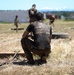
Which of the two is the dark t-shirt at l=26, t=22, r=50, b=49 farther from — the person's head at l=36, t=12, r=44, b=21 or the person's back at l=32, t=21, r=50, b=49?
the person's head at l=36, t=12, r=44, b=21

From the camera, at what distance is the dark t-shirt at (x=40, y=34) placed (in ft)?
29.4

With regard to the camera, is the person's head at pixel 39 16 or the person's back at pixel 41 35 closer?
the person's back at pixel 41 35

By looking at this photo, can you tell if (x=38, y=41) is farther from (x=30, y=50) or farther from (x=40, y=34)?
(x=30, y=50)

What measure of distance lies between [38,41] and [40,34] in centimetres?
21

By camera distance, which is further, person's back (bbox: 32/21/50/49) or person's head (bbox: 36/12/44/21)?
person's head (bbox: 36/12/44/21)

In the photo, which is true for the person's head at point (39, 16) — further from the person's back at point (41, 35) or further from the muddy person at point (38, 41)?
the person's back at point (41, 35)

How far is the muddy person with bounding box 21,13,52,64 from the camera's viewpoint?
8.98 meters

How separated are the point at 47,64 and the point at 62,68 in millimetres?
707

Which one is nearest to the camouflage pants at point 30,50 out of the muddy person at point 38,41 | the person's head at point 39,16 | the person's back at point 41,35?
the muddy person at point 38,41

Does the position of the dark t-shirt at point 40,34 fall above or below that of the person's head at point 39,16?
below

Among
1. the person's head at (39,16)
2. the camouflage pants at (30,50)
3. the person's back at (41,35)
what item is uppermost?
the person's head at (39,16)

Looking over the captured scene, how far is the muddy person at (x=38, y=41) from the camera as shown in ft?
29.5

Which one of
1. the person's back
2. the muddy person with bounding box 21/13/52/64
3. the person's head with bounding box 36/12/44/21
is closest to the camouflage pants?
the muddy person with bounding box 21/13/52/64

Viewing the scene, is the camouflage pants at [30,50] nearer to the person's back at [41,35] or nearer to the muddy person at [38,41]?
the muddy person at [38,41]
